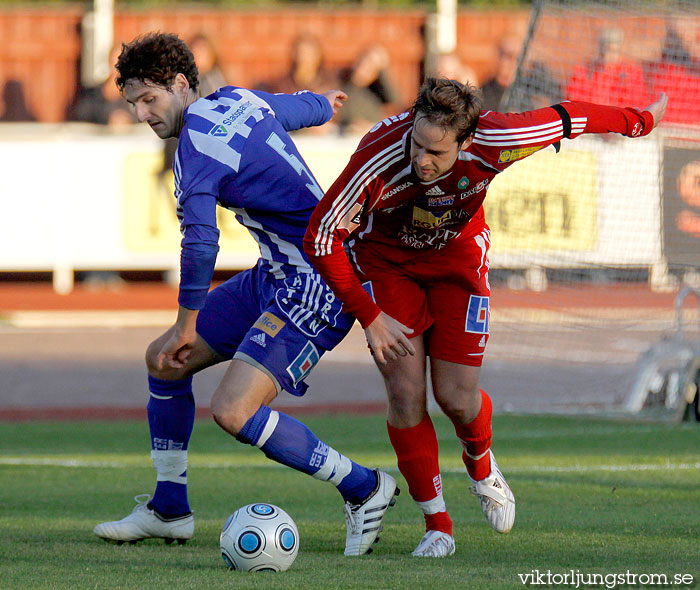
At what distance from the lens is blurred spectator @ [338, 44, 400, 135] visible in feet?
52.3

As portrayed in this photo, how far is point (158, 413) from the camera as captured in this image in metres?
4.82

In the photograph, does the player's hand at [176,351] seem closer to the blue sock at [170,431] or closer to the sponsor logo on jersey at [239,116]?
the blue sock at [170,431]

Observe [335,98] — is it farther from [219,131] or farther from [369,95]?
[369,95]

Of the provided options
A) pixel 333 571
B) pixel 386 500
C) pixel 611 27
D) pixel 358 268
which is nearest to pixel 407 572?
pixel 333 571

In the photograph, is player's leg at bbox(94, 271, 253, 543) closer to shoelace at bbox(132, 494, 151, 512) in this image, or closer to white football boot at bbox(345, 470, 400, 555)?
shoelace at bbox(132, 494, 151, 512)

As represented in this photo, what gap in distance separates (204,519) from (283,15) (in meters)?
16.6

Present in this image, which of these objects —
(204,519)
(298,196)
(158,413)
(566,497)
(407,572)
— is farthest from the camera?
(566,497)

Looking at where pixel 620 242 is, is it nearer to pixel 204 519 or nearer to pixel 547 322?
pixel 547 322

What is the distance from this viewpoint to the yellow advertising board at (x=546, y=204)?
8.62 m

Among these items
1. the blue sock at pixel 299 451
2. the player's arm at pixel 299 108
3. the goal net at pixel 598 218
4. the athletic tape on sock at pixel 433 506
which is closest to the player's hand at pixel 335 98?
the player's arm at pixel 299 108

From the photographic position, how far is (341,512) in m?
5.37

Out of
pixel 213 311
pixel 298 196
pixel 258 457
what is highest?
pixel 298 196

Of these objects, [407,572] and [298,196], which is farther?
[298,196]

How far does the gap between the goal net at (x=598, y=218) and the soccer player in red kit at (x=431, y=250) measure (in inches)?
127
